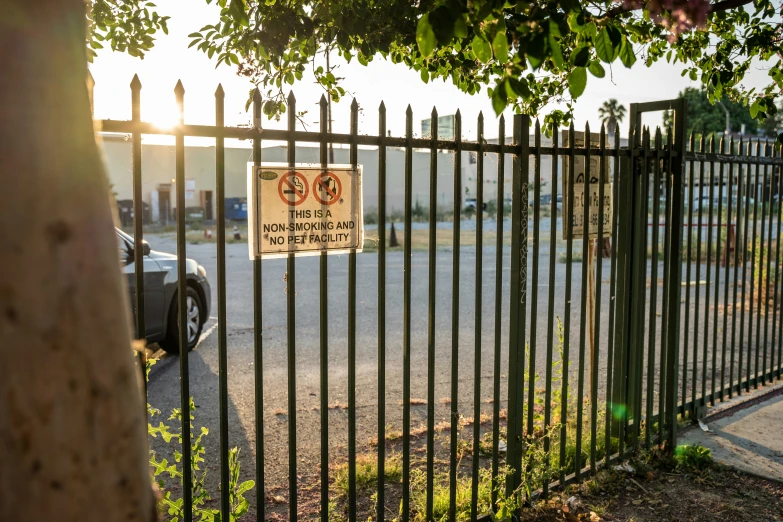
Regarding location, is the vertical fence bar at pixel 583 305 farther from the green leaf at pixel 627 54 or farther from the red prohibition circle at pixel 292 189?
the red prohibition circle at pixel 292 189

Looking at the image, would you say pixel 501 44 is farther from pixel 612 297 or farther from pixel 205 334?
pixel 205 334

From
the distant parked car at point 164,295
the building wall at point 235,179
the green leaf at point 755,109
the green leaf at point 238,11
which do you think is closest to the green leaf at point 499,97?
the green leaf at point 238,11

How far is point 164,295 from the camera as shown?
734 cm

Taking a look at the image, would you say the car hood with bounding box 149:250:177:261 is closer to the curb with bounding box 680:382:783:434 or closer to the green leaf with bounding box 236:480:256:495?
the green leaf with bounding box 236:480:256:495

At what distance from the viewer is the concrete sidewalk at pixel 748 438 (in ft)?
16.0

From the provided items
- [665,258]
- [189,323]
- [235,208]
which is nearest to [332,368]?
[189,323]

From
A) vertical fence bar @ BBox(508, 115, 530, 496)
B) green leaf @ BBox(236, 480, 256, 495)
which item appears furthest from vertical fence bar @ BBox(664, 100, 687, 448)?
green leaf @ BBox(236, 480, 256, 495)

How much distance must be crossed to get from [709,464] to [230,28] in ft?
14.1

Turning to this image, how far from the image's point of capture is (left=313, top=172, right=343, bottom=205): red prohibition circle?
314cm

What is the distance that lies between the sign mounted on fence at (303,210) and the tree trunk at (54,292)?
1638 mm

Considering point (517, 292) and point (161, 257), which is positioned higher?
point (517, 292)

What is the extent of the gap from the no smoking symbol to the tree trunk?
5.57ft

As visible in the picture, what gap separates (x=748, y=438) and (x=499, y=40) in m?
4.28

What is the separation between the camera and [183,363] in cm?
277
